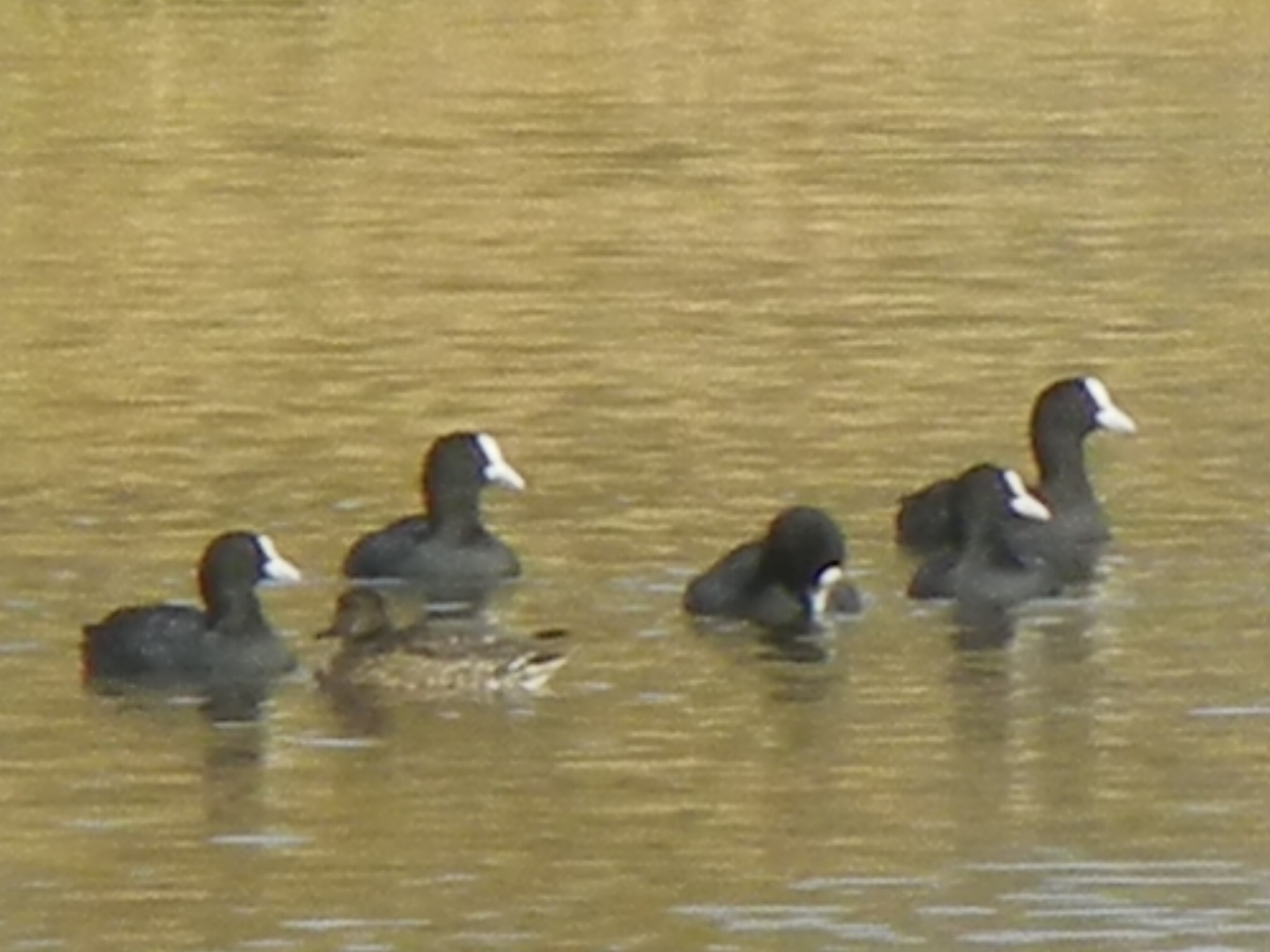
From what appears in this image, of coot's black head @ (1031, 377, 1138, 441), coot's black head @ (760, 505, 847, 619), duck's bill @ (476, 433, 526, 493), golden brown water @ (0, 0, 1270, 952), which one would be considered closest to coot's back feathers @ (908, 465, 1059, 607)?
golden brown water @ (0, 0, 1270, 952)

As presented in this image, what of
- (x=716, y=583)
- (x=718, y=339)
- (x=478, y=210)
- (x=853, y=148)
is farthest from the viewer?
(x=853, y=148)

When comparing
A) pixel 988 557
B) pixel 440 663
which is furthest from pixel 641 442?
pixel 440 663

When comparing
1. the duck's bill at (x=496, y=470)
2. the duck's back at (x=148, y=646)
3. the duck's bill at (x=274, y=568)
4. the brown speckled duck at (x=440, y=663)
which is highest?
the duck's bill at (x=496, y=470)

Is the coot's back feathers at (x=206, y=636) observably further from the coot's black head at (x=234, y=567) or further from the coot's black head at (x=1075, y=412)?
the coot's black head at (x=1075, y=412)

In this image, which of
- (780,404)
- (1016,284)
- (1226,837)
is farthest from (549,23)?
(1226,837)

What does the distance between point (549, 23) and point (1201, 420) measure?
21.1 m

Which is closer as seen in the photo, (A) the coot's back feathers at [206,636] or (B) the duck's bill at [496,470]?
(A) the coot's back feathers at [206,636]

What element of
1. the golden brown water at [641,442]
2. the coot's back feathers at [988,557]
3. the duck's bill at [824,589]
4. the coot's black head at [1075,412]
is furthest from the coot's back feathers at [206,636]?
the coot's black head at [1075,412]

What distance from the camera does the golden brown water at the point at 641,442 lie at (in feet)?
51.2

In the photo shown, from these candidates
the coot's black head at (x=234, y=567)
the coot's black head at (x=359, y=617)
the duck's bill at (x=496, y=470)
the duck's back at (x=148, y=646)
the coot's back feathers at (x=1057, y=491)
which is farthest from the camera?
the duck's bill at (x=496, y=470)

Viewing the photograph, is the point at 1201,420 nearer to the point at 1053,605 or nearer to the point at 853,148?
the point at 1053,605

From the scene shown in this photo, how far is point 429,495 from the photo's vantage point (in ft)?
66.9

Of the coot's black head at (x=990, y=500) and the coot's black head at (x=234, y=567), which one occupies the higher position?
the coot's black head at (x=234, y=567)

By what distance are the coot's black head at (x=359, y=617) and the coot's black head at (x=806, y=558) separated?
141cm
